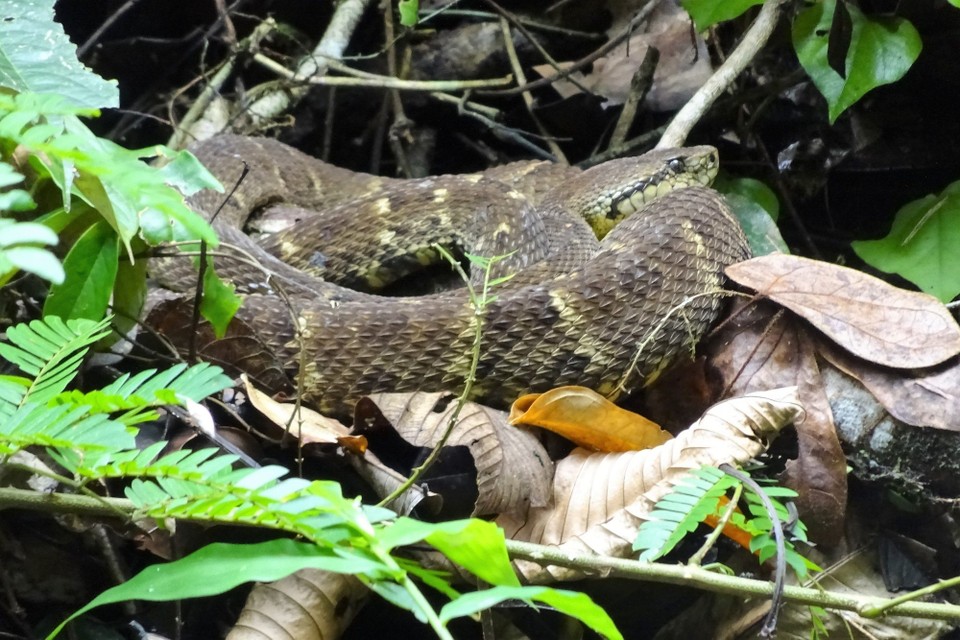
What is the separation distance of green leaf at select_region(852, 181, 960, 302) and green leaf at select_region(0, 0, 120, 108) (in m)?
2.20

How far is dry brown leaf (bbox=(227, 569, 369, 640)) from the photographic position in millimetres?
1570

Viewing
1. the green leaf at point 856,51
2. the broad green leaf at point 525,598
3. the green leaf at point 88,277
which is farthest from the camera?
the green leaf at point 856,51

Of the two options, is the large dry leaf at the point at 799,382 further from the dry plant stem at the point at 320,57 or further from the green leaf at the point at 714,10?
the dry plant stem at the point at 320,57

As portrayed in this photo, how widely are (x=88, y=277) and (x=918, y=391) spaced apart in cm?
181

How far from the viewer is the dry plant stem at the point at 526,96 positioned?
13.1ft

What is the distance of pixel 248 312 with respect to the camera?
2.33 meters

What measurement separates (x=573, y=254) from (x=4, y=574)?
1.91 m

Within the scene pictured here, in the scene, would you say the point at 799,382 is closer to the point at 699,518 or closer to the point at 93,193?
the point at 699,518

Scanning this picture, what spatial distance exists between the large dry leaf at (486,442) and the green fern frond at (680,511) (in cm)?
32

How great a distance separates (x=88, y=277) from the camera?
1627mm

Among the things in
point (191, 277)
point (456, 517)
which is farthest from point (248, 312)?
point (456, 517)

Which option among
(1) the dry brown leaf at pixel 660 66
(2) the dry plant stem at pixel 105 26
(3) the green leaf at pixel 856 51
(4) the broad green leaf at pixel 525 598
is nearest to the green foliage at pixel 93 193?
(4) the broad green leaf at pixel 525 598

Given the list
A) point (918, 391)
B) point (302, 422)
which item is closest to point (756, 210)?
point (918, 391)

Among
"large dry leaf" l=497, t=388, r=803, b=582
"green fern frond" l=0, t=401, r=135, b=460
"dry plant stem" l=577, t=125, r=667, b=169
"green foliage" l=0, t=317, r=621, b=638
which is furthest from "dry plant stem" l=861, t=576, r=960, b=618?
"dry plant stem" l=577, t=125, r=667, b=169
